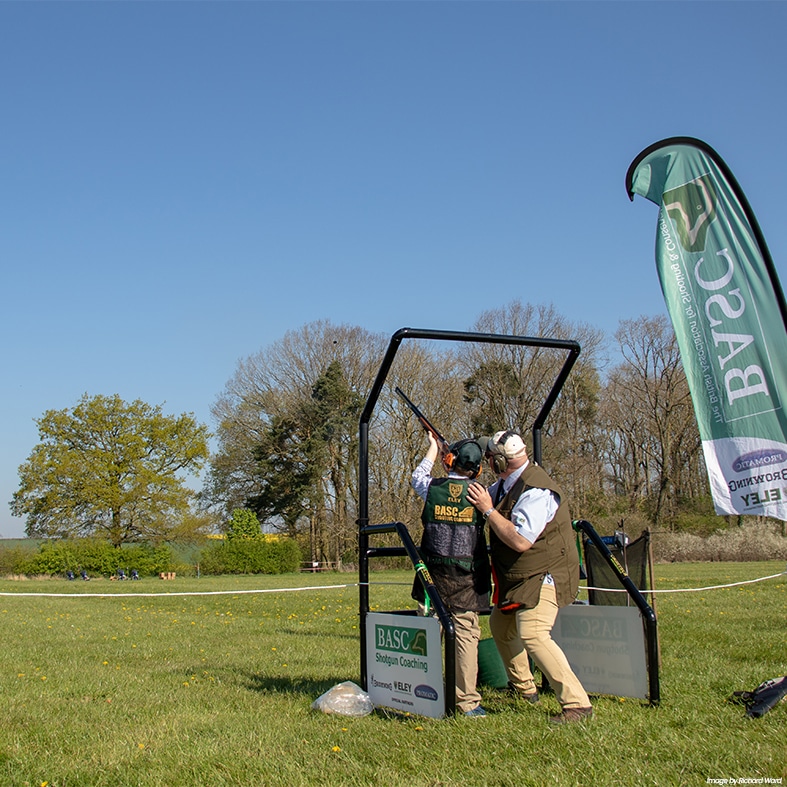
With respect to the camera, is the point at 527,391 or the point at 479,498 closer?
the point at 479,498

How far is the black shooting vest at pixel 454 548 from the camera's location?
6297 mm

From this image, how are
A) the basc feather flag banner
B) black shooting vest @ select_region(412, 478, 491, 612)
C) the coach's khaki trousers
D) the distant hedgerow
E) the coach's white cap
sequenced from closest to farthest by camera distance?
the basc feather flag banner → the coach's khaki trousers → the coach's white cap → black shooting vest @ select_region(412, 478, 491, 612) → the distant hedgerow

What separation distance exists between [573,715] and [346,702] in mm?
1684

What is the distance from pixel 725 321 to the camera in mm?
5777

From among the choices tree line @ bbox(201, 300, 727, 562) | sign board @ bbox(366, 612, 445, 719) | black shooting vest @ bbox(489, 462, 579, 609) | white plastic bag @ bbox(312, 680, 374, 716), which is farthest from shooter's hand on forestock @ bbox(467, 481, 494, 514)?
tree line @ bbox(201, 300, 727, 562)

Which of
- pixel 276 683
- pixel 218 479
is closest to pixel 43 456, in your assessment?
pixel 218 479

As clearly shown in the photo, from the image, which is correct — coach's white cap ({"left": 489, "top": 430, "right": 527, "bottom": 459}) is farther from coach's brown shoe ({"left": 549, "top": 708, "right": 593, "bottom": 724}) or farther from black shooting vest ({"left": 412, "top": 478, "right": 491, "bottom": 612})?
coach's brown shoe ({"left": 549, "top": 708, "right": 593, "bottom": 724})

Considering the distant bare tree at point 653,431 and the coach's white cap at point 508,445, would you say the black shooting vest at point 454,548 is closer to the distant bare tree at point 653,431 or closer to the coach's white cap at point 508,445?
the coach's white cap at point 508,445

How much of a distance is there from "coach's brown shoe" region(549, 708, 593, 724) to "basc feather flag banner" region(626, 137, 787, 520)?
158 centimetres

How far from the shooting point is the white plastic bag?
247 inches

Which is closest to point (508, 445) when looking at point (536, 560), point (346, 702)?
point (536, 560)

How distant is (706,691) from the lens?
277 inches

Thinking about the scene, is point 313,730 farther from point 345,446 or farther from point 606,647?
point 345,446

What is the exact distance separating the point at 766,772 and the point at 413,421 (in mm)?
42589
